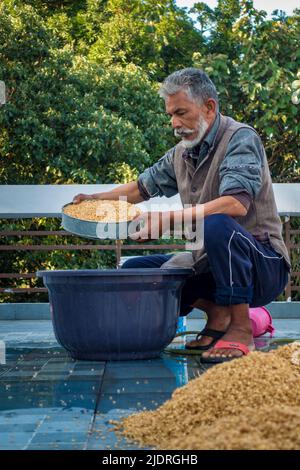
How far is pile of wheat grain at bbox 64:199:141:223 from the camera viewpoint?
3901mm

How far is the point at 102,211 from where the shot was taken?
3941mm

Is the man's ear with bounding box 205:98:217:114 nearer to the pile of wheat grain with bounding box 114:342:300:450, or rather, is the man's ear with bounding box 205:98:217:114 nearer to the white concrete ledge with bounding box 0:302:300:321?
the pile of wheat grain with bounding box 114:342:300:450

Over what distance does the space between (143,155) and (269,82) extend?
154 cm

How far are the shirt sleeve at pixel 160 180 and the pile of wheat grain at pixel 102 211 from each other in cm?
17

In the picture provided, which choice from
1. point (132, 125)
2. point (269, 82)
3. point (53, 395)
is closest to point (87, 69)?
point (132, 125)

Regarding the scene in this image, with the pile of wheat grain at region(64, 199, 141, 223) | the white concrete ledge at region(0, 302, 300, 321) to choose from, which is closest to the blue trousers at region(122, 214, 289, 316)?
the pile of wheat grain at region(64, 199, 141, 223)

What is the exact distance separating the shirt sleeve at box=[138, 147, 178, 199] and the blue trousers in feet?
1.82

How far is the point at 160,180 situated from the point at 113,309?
0.81 m

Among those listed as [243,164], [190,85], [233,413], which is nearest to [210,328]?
[243,164]

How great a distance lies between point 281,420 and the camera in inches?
78.2

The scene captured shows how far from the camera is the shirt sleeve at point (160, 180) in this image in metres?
4.12

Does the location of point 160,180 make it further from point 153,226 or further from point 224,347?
point 224,347

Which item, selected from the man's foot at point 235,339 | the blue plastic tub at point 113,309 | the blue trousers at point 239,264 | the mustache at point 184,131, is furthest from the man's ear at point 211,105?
the man's foot at point 235,339

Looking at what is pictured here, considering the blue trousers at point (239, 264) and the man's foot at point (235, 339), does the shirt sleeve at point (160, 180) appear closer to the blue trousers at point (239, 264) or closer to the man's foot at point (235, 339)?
the blue trousers at point (239, 264)
